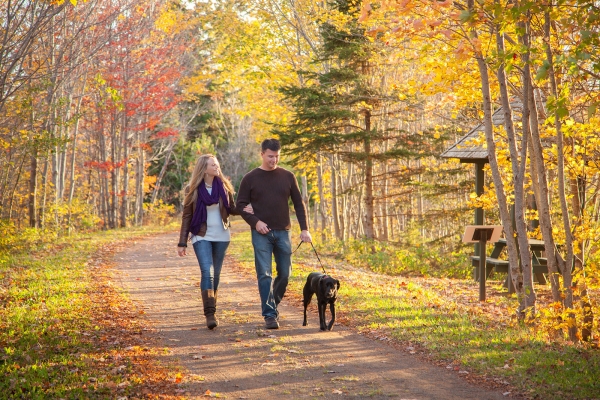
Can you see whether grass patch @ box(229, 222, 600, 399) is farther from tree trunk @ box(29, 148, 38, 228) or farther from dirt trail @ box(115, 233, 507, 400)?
tree trunk @ box(29, 148, 38, 228)

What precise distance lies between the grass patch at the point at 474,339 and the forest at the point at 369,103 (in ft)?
3.35

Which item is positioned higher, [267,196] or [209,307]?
[267,196]

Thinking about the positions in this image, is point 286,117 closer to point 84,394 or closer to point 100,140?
point 100,140

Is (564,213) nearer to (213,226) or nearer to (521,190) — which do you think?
(521,190)

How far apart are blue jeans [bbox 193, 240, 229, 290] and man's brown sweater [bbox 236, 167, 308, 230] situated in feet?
1.98

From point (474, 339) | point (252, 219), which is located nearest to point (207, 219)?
point (252, 219)

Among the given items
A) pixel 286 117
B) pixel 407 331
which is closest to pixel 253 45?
pixel 286 117

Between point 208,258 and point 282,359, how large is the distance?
196cm

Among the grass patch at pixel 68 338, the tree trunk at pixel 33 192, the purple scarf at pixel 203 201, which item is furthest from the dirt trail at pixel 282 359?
the tree trunk at pixel 33 192

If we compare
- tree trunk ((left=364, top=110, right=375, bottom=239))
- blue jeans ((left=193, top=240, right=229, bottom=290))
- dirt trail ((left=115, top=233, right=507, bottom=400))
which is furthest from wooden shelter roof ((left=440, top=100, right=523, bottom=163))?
blue jeans ((left=193, top=240, right=229, bottom=290))

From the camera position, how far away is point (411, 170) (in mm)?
18672

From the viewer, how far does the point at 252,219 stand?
25.1 feet

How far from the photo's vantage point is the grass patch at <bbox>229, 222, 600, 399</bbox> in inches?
226

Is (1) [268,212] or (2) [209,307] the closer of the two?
(1) [268,212]
